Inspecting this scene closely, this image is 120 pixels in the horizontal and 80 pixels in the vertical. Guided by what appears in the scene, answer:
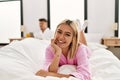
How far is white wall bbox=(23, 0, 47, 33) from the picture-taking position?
5.05 meters

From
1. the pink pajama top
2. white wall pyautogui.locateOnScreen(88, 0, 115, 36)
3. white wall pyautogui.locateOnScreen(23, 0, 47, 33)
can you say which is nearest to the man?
white wall pyautogui.locateOnScreen(23, 0, 47, 33)

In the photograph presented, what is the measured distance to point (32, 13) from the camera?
5105 millimetres

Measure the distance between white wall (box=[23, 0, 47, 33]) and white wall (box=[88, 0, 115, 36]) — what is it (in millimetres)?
1200

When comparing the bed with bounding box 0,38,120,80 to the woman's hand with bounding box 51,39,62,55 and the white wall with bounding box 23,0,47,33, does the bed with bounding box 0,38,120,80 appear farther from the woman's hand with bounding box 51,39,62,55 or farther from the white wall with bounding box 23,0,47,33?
the white wall with bounding box 23,0,47,33

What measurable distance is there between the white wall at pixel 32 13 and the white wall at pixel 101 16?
3.94 ft

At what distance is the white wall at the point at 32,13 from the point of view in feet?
16.6

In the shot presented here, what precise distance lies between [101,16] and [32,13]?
1768 mm

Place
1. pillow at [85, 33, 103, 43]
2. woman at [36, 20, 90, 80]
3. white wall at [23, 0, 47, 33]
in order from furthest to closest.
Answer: white wall at [23, 0, 47, 33]
pillow at [85, 33, 103, 43]
woman at [36, 20, 90, 80]

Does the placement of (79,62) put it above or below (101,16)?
below

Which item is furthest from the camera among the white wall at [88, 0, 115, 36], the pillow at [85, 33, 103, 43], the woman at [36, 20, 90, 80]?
the white wall at [88, 0, 115, 36]

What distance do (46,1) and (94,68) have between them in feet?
11.6

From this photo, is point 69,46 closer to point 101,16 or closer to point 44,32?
point 44,32

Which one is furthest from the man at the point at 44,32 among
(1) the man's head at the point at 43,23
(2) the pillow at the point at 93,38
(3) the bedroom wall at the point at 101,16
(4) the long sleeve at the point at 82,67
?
(4) the long sleeve at the point at 82,67

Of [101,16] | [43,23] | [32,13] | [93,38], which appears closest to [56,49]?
[93,38]
